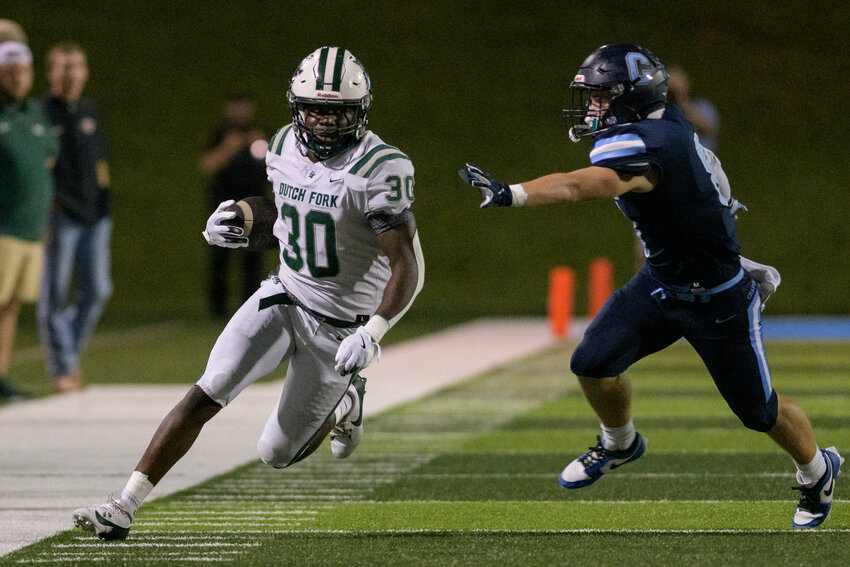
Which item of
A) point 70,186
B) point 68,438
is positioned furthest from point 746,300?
point 70,186

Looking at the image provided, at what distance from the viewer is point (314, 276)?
4.75 meters

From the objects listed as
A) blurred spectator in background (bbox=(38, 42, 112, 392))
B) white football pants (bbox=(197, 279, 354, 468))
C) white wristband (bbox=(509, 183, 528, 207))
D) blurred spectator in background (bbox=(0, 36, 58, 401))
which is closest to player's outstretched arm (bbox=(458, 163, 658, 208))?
white wristband (bbox=(509, 183, 528, 207))

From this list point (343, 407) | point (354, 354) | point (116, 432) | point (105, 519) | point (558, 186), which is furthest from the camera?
point (116, 432)

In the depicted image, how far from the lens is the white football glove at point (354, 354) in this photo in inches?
168

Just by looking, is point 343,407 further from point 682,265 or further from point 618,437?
point 682,265

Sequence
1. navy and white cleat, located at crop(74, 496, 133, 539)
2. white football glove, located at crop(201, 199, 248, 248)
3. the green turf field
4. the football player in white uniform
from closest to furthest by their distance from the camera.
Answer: the green turf field, navy and white cleat, located at crop(74, 496, 133, 539), the football player in white uniform, white football glove, located at crop(201, 199, 248, 248)

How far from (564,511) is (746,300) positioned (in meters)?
0.99

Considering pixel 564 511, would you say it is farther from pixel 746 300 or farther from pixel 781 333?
pixel 781 333

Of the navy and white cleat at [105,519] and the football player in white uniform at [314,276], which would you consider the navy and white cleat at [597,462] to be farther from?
the navy and white cleat at [105,519]

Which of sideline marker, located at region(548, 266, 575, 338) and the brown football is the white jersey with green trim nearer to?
the brown football

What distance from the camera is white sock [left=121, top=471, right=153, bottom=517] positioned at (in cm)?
443

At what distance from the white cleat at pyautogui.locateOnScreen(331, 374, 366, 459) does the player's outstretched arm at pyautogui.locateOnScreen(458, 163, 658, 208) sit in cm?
108

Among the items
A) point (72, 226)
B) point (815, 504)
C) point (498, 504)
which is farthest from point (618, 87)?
point (72, 226)

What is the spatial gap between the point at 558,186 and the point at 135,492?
1.58 meters
